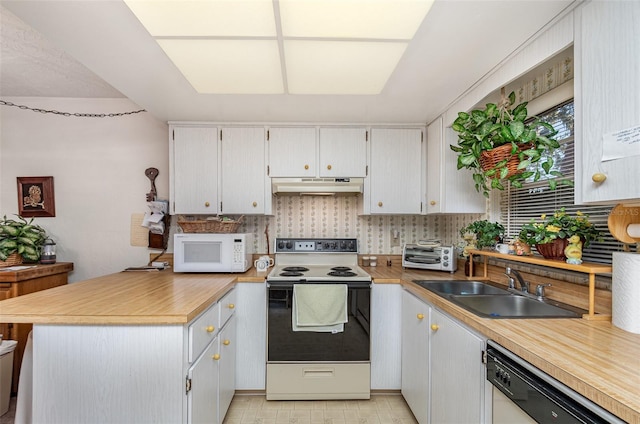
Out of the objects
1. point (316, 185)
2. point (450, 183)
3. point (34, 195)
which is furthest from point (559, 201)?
point (34, 195)

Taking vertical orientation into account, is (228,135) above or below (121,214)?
above

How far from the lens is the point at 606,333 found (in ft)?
3.68

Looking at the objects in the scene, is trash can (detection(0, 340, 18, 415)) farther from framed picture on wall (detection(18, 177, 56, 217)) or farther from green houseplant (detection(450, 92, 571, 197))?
green houseplant (detection(450, 92, 571, 197))

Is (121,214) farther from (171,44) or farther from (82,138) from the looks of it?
(171,44)

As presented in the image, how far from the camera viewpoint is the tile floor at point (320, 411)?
2100mm

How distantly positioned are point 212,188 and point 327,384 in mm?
1743

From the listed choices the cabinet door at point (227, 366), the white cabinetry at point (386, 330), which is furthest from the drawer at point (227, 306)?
the white cabinetry at point (386, 330)

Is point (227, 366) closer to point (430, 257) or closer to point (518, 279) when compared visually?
point (430, 257)

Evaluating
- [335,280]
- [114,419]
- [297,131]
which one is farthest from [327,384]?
[297,131]

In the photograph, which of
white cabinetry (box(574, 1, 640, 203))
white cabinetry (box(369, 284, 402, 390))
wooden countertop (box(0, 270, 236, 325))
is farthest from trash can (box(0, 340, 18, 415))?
white cabinetry (box(574, 1, 640, 203))

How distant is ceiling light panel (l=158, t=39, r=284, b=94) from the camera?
151 centimetres

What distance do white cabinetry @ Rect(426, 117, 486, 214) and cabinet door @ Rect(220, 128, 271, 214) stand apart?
4.57ft

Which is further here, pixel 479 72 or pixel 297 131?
pixel 297 131

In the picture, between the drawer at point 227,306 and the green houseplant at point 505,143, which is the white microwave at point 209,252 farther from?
the green houseplant at point 505,143
